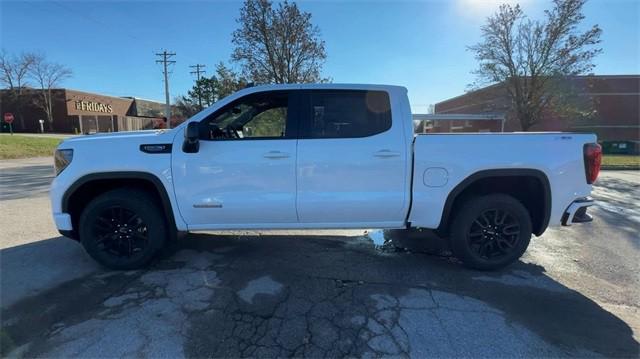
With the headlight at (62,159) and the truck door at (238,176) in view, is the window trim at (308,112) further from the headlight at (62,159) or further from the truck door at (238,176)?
the headlight at (62,159)

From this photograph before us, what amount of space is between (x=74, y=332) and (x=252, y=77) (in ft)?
44.1

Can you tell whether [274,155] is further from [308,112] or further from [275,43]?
[275,43]

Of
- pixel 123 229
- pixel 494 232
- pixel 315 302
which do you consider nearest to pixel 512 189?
pixel 494 232

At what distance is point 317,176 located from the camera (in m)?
3.51

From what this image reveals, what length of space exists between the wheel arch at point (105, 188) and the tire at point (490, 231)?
3.15 meters

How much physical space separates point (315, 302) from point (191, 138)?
197cm

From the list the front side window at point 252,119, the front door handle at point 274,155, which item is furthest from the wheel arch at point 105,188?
the front door handle at point 274,155

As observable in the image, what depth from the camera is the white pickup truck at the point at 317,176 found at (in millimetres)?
3490

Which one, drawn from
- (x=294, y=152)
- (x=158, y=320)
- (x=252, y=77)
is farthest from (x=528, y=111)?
(x=158, y=320)

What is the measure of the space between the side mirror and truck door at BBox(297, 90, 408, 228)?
3.37ft

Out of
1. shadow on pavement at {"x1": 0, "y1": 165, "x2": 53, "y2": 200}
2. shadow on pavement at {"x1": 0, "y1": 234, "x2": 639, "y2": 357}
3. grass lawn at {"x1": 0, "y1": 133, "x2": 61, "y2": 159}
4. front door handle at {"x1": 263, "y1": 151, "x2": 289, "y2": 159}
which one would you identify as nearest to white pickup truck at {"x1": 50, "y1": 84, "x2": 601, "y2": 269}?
front door handle at {"x1": 263, "y1": 151, "x2": 289, "y2": 159}

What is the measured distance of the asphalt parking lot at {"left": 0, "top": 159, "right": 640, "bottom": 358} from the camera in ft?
8.14

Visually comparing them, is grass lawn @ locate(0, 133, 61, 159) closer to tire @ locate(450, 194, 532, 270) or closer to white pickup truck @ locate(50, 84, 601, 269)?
white pickup truck @ locate(50, 84, 601, 269)

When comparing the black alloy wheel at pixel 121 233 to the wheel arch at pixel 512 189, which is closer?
the wheel arch at pixel 512 189
